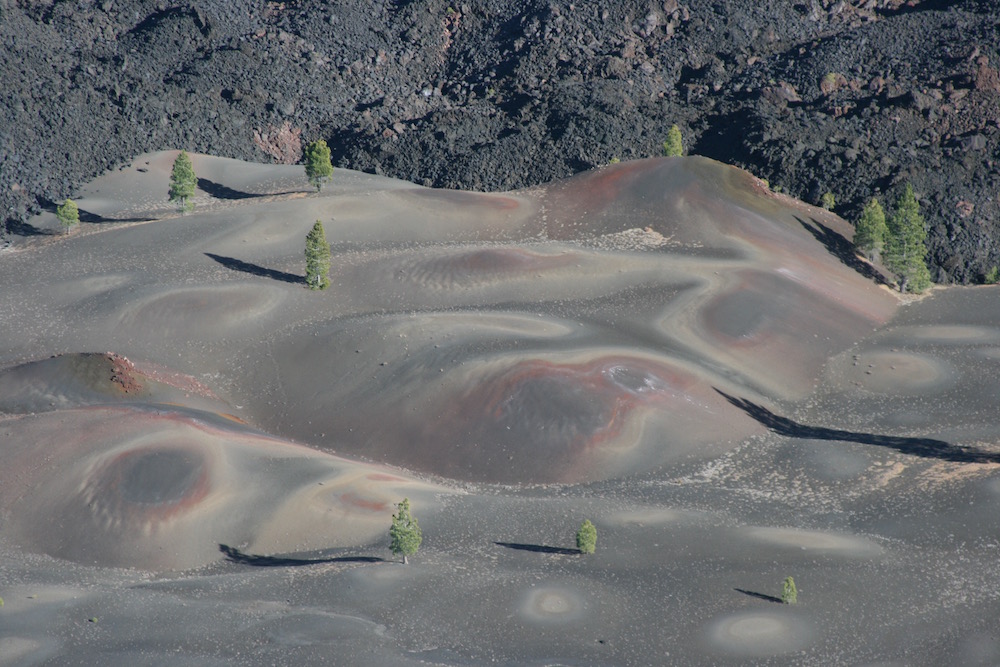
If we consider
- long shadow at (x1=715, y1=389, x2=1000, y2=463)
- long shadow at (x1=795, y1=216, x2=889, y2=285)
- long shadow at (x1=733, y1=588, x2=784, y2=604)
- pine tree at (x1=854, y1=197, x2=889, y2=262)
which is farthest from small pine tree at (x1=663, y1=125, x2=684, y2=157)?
long shadow at (x1=733, y1=588, x2=784, y2=604)

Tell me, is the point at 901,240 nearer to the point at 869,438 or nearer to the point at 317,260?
the point at 869,438

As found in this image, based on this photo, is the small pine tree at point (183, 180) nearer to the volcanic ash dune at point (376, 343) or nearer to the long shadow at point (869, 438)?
the volcanic ash dune at point (376, 343)

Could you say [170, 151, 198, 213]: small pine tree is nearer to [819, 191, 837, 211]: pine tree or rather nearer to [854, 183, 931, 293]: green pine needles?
[819, 191, 837, 211]: pine tree

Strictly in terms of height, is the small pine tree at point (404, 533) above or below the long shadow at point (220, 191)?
below

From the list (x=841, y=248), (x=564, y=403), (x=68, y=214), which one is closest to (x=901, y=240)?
(x=841, y=248)

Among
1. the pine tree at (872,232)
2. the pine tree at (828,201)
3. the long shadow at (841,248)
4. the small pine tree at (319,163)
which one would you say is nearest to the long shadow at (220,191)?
the small pine tree at (319,163)

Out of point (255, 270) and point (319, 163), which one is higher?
point (319, 163)

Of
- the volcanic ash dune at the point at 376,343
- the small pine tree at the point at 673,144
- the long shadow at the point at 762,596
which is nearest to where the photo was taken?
the long shadow at the point at 762,596
